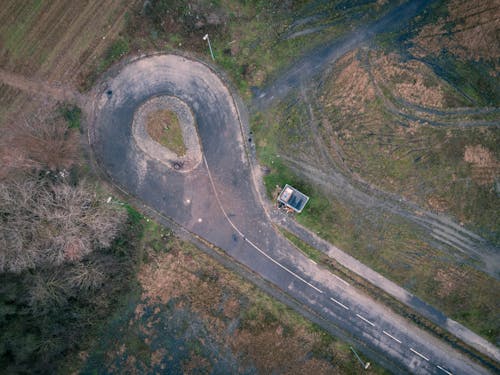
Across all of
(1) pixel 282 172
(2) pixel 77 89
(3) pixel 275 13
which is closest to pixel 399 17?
(3) pixel 275 13

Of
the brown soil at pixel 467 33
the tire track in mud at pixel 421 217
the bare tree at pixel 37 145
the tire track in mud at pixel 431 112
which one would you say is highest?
the brown soil at pixel 467 33

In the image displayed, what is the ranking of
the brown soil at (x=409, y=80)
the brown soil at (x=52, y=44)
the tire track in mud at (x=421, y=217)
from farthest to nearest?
the brown soil at (x=52, y=44), the brown soil at (x=409, y=80), the tire track in mud at (x=421, y=217)

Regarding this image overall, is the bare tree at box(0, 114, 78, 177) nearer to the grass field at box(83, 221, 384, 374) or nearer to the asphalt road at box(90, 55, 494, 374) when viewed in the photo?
the asphalt road at box(90, 55, 494, 374)

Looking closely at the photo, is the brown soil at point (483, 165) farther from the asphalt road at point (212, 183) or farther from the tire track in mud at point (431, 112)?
the asphalt road at point (212, 183)

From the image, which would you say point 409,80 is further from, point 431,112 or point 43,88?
point 43,88

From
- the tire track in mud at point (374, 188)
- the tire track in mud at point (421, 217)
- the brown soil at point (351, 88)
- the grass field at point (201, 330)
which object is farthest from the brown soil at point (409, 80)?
the grass field at point (201, 330)

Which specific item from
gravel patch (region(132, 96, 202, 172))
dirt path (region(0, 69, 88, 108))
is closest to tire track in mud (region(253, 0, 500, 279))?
gravel patch (region(132, 96, 202, 172))

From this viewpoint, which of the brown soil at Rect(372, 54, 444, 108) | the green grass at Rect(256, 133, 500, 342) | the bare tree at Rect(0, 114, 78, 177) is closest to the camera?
the green grass at Rect(256, 133, 500, 342)
